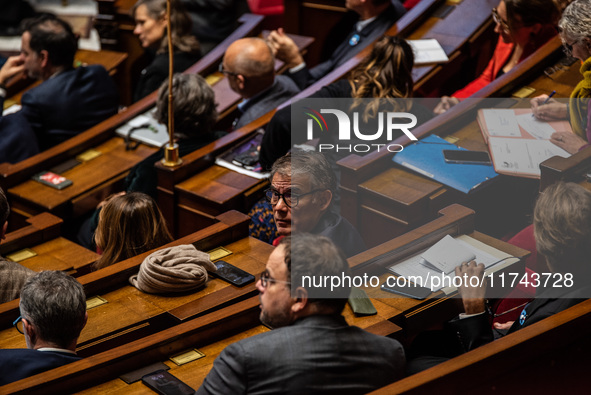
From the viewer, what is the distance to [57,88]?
15.9ft

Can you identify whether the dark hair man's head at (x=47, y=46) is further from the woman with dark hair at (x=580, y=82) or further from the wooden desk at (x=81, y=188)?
the woman with dark hair at (x=580, y=82)

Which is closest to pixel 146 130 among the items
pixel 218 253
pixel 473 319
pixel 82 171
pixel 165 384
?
pixel 82 171

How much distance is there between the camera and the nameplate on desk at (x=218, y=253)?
3.29m

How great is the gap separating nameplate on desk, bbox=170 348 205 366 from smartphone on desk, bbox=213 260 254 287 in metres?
0.43

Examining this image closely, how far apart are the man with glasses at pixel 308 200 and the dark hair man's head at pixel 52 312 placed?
2.69 feet

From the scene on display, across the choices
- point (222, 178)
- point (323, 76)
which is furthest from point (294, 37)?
point (222, 178)

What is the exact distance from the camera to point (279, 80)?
4.61m

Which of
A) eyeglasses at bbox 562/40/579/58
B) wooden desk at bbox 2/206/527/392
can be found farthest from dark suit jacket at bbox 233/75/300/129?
wooden desk at bbox 2/206/527/392

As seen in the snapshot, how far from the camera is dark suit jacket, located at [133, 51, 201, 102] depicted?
5180 millimetres

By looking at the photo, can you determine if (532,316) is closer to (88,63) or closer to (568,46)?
(568,46)

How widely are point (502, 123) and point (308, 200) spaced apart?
1.23m

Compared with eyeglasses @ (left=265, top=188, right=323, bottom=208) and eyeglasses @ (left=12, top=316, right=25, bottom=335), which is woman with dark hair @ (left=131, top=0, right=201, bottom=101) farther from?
eyeglasses @ (left=12, top=316, right=25, bottom=335)

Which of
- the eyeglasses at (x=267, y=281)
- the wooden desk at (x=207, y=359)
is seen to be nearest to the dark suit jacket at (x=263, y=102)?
the wooden desk at (x=207, y=359)

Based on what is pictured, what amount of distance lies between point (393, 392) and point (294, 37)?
350 centimetres
